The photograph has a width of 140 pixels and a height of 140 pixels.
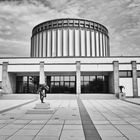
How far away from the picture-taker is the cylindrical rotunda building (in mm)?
44688

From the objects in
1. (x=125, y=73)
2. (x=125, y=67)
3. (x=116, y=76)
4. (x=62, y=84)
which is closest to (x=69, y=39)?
A: (x=62, y=84)

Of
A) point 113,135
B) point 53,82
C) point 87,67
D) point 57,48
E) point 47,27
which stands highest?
point 47,27

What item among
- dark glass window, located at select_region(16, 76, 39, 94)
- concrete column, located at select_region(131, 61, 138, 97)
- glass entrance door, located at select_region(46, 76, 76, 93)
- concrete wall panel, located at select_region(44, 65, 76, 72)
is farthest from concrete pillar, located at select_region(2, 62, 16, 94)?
concrete column, located at select_region(131, 61, 138, 97)

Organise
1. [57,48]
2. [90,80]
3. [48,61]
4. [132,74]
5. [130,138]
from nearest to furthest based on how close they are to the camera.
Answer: [130,138], [132,74], [48,61], [90,80], [57,48]

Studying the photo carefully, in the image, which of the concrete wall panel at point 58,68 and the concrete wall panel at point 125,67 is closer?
the concrete wall panel at point 125,67

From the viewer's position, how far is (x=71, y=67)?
31859 millimetres

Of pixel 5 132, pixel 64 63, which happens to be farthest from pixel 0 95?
pixel 5 132

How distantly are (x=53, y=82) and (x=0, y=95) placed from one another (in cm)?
1123

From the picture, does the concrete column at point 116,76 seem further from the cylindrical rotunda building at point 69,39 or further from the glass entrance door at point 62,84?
the cylindrical rotunda building at point 69,39

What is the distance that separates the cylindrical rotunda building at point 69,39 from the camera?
4469cm

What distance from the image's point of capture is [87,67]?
31.7 meters

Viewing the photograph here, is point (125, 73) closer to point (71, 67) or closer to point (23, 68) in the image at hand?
point (71, 67)

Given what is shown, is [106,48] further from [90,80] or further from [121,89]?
[121,89]

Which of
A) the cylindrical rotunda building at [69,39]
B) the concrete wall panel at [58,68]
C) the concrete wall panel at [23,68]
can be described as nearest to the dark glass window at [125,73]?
the concrete wall panel at [58,68]
